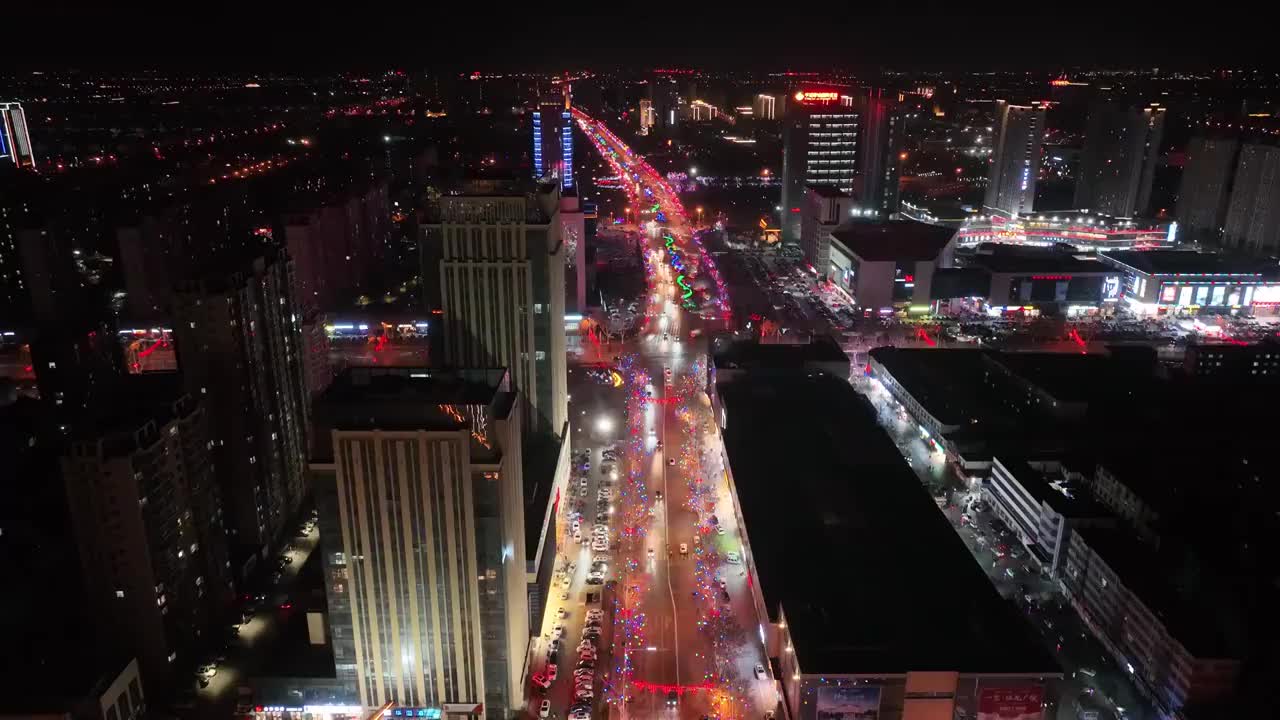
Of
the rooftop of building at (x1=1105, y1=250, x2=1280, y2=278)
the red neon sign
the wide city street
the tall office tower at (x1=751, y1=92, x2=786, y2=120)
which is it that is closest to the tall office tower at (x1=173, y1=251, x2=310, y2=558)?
the wide city street

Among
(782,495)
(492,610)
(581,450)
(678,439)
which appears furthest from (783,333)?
(492,610)

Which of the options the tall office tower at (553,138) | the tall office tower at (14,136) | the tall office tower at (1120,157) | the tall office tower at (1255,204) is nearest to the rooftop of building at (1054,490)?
the tall office tower at (553,138)

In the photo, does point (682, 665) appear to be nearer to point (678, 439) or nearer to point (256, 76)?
point (678, 439)

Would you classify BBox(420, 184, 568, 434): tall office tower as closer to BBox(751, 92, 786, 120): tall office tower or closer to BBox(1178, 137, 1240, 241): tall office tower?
BBox(1178, 137, 1240, 241): tall office tower

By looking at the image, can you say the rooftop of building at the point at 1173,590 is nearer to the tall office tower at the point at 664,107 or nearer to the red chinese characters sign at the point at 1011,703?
the red chinese characters sign at the point at 1011,703

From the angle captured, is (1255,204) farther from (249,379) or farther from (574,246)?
(249,379)
